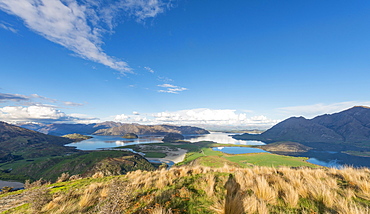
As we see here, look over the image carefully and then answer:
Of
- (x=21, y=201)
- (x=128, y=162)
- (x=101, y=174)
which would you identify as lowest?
(x=128, y=162)

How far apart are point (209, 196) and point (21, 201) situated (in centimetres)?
839

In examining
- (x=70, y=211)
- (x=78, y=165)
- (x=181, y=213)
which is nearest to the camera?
(x=181, y=213)

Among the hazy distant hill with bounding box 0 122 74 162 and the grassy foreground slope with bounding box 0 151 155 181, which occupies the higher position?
the grassy foreground slope with bounding box 0 151 155 181

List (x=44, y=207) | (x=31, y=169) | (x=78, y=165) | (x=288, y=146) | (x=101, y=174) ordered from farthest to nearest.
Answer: (x=288, y=146) → (x=31, y=169) → (x=78, y=165) → (x=101, y=174) → (x=44, y=207)

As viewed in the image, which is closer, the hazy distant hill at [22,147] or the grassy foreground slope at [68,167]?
the grassy foreground slope at [68,167]

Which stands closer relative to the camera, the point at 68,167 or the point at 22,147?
the point at 68,167

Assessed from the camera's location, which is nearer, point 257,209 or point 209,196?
point 257,209

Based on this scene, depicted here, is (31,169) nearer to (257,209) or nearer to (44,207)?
(44,207)

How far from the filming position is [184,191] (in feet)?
21.8

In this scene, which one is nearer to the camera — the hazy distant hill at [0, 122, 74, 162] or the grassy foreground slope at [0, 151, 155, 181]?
the grassy foreground slope at [0, 151, 155, 181]

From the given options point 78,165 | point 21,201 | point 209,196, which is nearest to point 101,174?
point 21,201

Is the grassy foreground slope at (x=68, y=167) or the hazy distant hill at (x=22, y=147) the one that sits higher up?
the grassy foreground slope at (x=68, y=167)

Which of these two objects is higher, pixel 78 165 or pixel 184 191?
pixel 184 191

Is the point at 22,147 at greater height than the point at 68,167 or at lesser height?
lesser
